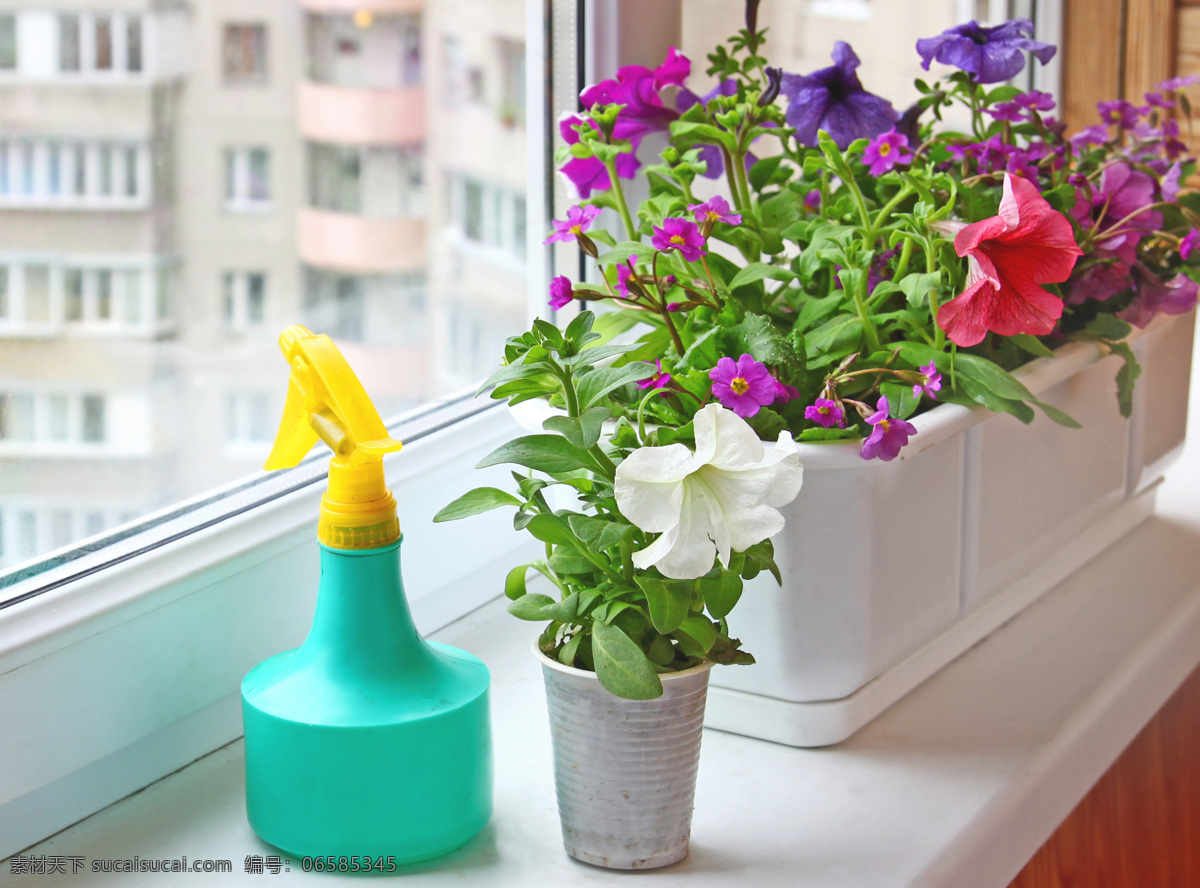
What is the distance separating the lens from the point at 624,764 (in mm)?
520

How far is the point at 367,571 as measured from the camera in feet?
1.74

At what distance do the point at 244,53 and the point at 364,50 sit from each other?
0.10m

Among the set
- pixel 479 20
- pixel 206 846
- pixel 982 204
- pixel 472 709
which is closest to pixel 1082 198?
pixel 982 204

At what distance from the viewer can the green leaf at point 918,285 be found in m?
0.58

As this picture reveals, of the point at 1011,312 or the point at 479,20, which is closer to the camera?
the point at 1011,312

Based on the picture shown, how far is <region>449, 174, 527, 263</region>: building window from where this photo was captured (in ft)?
2.77

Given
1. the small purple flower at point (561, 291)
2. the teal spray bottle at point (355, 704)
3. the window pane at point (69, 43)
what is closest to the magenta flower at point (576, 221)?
the small purple flower at point (561, 291)

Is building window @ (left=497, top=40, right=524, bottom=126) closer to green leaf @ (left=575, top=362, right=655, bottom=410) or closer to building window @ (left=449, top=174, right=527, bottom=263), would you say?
building window @ (left=449, top=174, right=527, bottom=263)

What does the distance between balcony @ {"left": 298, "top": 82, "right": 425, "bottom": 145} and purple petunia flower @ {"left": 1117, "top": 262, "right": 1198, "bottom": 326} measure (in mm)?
484

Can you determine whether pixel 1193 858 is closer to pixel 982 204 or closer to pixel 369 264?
pixel 982 204

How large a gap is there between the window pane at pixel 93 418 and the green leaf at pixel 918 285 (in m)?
0.41

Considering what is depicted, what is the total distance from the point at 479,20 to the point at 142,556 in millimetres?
440

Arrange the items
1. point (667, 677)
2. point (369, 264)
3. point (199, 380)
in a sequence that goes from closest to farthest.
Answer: point (667, 677), point (199, 380), point (369, 264)

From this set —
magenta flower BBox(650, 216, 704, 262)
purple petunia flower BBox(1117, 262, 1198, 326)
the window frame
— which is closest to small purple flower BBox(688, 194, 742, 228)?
magenta flower BBox(650, 216, 704, 262)
